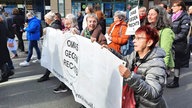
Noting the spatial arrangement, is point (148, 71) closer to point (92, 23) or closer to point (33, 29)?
point (92, 23)

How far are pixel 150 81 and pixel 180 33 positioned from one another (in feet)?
11.2

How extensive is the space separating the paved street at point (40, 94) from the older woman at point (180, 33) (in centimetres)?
52

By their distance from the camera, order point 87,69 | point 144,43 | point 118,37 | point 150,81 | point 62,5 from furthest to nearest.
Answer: point 62,5 → point 118,37 → point 87,69 → point 144,43 → point 150,81

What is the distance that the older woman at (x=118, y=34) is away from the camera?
5.47 m

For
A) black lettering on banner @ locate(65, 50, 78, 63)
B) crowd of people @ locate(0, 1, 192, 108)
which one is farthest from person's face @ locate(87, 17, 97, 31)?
black lettering on banner @ locate(65, 50, 78, 63)

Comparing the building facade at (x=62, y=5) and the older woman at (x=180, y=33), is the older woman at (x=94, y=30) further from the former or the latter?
the building facade at (x=62, y=5)

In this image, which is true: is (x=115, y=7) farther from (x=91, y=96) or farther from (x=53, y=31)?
(x=91, y=96)

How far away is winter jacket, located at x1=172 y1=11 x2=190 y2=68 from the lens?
217 inches

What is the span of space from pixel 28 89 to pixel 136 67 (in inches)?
145

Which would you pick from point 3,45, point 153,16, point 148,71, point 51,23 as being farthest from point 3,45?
point 148,71

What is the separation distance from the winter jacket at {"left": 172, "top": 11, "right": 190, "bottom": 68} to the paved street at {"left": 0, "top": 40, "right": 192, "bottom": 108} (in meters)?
0.61

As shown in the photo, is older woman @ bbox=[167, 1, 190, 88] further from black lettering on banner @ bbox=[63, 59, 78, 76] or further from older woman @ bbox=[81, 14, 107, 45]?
black lettering on banner @ bbox=[63, 59, 78, 76]

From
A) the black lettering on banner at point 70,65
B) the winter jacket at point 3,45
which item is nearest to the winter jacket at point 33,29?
the winter jacket at point 3,45

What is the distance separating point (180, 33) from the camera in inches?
218
